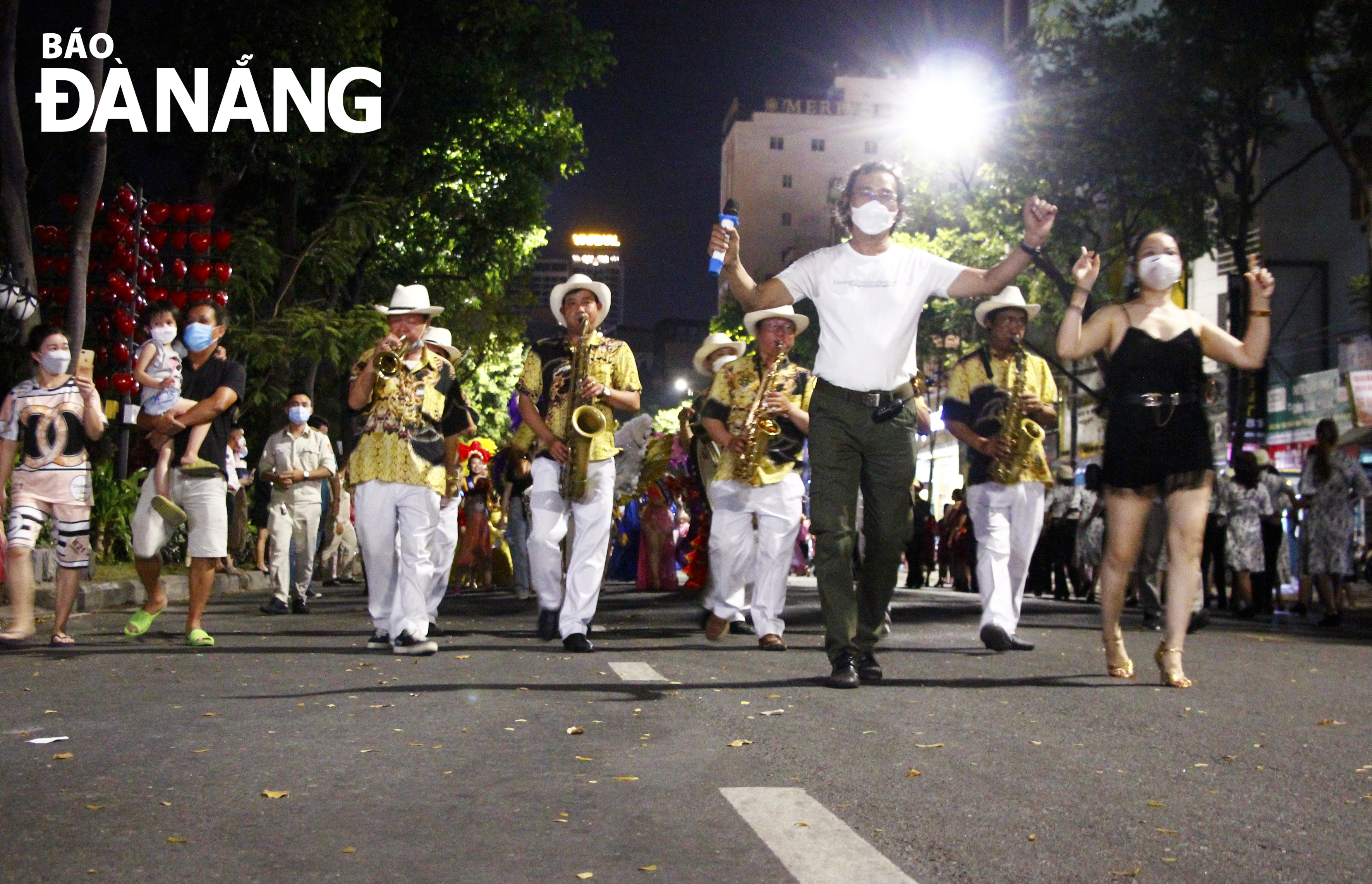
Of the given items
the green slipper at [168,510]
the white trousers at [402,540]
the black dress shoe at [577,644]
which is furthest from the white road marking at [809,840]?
the green slipper at [168,510]

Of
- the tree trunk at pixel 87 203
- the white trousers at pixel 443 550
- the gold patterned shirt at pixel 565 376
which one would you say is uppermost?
the tree trunk at pixel 87 203

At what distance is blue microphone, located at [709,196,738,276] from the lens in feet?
24.1

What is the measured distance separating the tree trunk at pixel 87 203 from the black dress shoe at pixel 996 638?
10711 mm

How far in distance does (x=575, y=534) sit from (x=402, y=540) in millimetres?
1057

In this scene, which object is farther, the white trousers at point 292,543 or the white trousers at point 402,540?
the white trousers at point 292,543

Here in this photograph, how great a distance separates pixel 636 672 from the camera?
26.0ft

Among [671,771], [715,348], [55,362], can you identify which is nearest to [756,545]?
[715,348]

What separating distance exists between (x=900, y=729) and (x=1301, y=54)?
18.6 metres

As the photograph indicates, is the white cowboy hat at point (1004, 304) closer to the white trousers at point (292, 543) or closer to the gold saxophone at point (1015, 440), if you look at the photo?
the gold saxophone at point (1015, 440)

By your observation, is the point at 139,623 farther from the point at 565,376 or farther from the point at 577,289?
the point at 577,289

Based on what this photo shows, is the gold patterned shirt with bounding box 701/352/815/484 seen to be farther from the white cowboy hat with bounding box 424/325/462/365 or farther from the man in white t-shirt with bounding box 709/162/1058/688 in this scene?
the man in white t-shirt with bounding box 709/162/1058/688

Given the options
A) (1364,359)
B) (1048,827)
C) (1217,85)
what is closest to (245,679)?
(1048,827)

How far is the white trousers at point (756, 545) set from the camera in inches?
385

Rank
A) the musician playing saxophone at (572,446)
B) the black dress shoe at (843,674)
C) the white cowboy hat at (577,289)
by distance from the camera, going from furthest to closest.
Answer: the white cowboy hat at (577,289)
the musician playing saxophone at (572,446)
the black dress shoe at (843,674)
